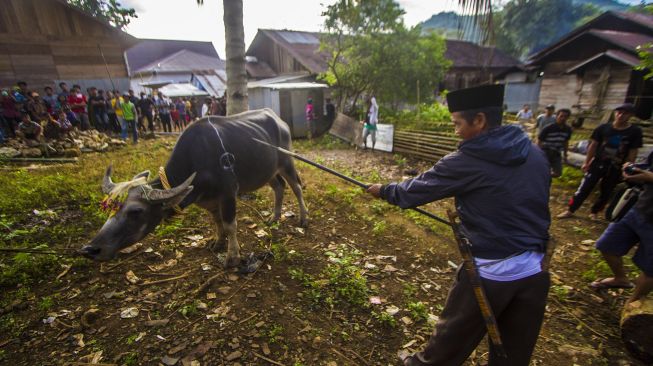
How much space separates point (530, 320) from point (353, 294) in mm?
2009

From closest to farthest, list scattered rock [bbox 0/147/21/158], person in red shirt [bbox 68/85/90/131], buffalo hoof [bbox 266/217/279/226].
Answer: buffalo hoof [bbox 266/217/279/226] → scattered rock [bbox 0/147/21/158] → person in red shirt [bbox 68/85/90/131]

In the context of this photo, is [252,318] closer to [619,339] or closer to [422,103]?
[619,339]

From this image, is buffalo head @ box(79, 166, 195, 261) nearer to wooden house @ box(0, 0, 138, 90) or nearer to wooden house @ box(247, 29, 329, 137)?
wooden house @ box(0, 0, 138, 90)

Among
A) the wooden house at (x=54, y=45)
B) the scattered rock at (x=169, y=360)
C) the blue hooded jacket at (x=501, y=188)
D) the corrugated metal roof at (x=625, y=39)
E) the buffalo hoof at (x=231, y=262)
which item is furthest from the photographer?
the corrugated metal roof at (x=625, y=39)

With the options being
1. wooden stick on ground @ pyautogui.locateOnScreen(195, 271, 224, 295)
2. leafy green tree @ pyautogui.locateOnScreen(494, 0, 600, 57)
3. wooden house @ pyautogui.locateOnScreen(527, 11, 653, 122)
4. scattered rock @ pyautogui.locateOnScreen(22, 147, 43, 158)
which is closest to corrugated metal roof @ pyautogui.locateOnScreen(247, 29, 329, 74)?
wooden house @ pyautogui.locateOnScreen(527, 11, 653, 122)

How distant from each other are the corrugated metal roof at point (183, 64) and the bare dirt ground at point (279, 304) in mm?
24804

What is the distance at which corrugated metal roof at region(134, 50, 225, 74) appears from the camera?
2558 cm

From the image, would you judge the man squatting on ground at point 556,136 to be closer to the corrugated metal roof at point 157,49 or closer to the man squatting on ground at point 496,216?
the man squatting on ground at point 496,216

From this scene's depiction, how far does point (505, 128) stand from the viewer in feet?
6.99

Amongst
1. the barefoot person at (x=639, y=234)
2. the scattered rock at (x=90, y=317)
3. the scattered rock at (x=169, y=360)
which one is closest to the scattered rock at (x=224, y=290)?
the scattered rock at (x=169, y=360)

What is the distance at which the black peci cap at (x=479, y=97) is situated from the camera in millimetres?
2080

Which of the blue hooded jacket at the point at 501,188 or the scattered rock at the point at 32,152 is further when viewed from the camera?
the scattered rock at the point at 32,152

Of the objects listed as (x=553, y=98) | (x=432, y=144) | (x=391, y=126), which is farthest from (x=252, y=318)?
(x=553, y=98)

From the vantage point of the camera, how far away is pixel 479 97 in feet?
6.97
